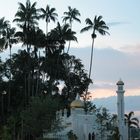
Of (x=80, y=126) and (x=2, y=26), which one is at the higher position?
(x=2, y=26)

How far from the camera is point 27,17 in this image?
2867 inches

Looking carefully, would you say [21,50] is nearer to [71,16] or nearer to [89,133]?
[71,16]

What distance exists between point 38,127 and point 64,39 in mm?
22304

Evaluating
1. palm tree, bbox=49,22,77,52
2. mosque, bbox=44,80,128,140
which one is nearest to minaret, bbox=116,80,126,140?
mosque, bbox=44,80,128,140

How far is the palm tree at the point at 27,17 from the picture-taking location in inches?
2864

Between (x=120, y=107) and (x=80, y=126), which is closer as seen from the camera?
(x=80, y=126)

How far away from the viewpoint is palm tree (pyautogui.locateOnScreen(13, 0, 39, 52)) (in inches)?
2864

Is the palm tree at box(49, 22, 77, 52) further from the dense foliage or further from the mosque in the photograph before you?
the mosque

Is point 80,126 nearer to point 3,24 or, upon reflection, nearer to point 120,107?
point 120,107

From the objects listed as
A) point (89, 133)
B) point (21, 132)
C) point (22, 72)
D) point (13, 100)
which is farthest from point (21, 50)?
point (89, 133)

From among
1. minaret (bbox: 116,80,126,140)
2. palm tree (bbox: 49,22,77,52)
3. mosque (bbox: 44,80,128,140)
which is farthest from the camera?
palm tree (bbox: 49,22,77,52)

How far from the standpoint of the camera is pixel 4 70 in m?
78.1

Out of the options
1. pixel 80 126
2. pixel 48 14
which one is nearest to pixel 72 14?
pixel 48 14

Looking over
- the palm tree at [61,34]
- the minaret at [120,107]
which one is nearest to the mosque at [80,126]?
the minaret at [120,107]
